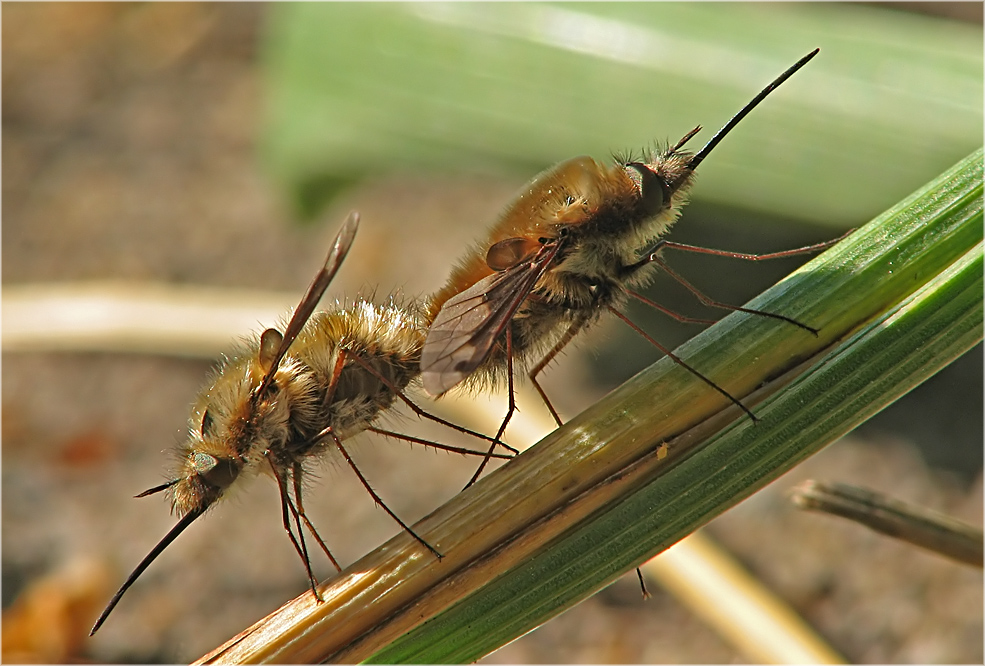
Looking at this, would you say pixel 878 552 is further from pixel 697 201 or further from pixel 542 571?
pixel 542 571

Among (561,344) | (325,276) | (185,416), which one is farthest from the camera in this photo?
(185,416)

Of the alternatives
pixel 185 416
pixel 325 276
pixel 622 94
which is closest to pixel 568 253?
pixel 325 276

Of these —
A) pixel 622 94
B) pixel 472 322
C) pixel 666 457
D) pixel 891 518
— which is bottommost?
pixel 891 518

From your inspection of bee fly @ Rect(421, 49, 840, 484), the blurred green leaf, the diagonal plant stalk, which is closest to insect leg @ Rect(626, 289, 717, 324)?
bee fly @ Rect(421, 49, 840, 484)

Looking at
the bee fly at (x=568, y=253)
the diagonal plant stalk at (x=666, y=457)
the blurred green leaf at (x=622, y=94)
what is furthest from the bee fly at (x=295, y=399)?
the blurred green leaf at (x=622, y=94)

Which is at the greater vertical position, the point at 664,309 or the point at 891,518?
the point at 664,309

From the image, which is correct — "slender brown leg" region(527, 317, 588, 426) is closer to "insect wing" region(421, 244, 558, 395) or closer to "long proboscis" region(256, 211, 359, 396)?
"insect wing" region(421, 244, 558, 395)

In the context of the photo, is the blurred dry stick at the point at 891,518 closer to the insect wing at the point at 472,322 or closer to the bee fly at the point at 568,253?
the bee fly at the point at 568,253

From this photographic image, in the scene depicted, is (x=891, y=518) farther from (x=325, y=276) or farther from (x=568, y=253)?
(x=325, y=276)
